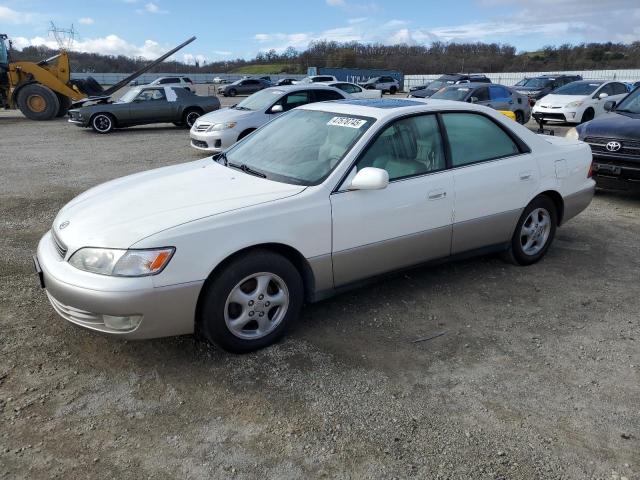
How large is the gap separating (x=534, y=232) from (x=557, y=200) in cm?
40

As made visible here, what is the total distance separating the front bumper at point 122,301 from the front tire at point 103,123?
14.0 m

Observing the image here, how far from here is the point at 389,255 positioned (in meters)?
3.91

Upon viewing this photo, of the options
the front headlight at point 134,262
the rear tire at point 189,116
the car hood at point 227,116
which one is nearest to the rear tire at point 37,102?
the rear tire at point 189,116

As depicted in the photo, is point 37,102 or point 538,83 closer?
point 37,102

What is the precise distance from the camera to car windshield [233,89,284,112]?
11.7 m

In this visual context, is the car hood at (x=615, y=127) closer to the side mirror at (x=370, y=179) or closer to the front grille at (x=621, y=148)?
the front grille at (x=621, y=148)

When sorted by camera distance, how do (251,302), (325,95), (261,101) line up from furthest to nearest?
(325,95) → (261,101) → (251,302)

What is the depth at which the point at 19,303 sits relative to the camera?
4.14m

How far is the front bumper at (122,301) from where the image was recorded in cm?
294

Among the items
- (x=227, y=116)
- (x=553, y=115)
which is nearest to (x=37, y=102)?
(x=227, y=116)

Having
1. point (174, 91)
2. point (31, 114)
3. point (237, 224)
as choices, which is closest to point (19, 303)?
point (237, 224)

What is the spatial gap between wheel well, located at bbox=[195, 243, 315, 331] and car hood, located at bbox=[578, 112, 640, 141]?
5515mm

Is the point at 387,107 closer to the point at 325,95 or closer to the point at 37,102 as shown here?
the point at 325,95

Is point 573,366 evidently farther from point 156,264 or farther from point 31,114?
point 31,114
